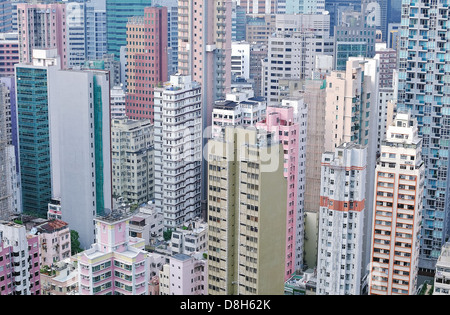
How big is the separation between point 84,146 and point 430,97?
92.8ft

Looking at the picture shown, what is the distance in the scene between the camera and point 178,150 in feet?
196

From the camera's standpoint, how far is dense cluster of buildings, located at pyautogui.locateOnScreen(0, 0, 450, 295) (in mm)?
37156

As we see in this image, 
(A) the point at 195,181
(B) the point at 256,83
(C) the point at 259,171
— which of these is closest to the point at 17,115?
(A) the point at 195,181

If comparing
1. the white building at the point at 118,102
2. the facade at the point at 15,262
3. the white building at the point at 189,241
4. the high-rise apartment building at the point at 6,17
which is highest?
the high-rise apartment building at the point at 6,17

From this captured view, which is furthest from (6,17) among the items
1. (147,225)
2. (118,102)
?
(147,225)

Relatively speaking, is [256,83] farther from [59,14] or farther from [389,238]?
[389,238]

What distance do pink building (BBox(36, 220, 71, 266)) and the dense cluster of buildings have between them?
0.11m

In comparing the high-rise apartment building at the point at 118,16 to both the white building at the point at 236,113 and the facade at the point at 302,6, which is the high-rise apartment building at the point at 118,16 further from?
the white building at the point at 236,113

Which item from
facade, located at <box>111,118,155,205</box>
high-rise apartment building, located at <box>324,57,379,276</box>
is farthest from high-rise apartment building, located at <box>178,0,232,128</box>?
high-rise apartment building, located at <box>324,57,379,276</box>

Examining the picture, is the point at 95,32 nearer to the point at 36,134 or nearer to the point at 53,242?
the point at 36,134

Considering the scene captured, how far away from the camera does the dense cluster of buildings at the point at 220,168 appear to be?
122 ft

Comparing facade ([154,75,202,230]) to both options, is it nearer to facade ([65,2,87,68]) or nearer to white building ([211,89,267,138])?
white building ([211,89,267,138])

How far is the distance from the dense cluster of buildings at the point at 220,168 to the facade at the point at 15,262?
0.27ft

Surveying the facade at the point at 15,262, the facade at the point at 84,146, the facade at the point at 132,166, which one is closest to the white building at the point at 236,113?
the facade at the point at 84,146
